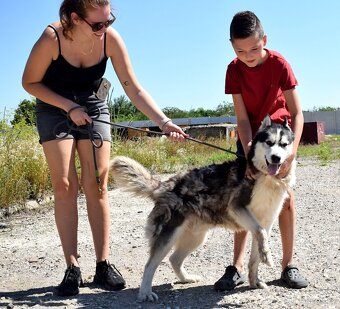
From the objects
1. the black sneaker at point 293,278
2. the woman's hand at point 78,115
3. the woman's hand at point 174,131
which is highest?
the woman's hand at point 78,115

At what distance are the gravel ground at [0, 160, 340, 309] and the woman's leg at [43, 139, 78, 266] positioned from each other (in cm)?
45

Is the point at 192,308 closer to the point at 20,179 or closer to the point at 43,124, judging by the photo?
the point at 43,124

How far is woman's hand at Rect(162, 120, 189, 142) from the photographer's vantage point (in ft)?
14.0

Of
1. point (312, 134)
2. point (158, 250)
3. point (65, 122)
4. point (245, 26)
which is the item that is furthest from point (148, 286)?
point (312, 134)

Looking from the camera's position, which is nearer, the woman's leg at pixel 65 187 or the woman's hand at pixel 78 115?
the woman's hand at pixel 78 115

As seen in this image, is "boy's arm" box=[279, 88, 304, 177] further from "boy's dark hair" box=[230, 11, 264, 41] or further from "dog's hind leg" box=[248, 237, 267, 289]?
"dog's hind leg" box=[248, 237, 267, 289]

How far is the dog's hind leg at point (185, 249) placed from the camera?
4480 mm

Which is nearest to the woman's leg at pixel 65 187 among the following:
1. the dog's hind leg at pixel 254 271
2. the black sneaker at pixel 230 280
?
the black sneaker at pixel 230 280

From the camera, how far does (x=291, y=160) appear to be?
166 inches

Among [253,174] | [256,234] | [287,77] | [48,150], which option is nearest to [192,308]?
[256,234]

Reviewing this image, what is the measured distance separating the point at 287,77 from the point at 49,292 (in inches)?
105

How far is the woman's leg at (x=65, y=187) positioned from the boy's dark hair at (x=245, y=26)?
1.60 metres

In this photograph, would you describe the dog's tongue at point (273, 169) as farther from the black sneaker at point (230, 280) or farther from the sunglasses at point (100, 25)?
the sunglasses at point (100, 25)

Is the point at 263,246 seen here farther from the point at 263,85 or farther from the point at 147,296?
the point at 263,85
